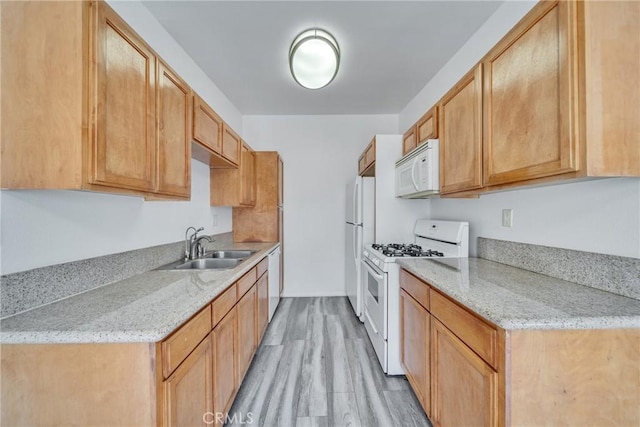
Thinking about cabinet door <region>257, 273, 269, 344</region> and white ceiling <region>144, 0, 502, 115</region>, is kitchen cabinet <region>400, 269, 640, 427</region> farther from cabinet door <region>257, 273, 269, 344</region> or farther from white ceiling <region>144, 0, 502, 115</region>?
white ceiling <region>144, 0, 502, 115</region>

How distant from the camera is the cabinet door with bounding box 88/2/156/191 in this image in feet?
3.12

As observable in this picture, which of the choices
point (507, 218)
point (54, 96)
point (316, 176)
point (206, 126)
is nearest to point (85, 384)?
point (54, 96)

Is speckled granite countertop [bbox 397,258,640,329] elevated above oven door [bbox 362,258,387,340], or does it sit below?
above

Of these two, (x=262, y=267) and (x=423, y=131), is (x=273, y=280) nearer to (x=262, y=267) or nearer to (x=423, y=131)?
(x=262, y=267)

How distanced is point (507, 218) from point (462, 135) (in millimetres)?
646

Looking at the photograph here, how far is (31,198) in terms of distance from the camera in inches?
40.3

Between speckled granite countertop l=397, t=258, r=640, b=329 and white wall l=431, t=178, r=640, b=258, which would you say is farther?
white wall l=431, t=178, r=640, b=258

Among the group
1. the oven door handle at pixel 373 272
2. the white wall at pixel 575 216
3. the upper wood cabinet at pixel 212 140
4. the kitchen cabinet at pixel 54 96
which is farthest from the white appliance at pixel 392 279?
the kitchen cabinet at pixel 54 96

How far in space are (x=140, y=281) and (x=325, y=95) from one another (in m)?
2.71

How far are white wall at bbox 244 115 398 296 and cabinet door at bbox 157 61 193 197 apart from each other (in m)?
2.12

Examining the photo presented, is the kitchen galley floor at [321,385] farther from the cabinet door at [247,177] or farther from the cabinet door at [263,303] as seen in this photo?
the cabinet door at [247,177]

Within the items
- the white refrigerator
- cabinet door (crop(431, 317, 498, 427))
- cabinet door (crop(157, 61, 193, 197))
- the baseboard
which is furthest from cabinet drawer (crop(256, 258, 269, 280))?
cabinet door (crop(431, 317, 498, 427))

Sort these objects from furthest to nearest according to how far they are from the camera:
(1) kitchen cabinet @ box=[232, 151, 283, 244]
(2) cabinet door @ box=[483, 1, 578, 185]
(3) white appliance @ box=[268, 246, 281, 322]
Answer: (1) kitchen cabinet @ box=[232, 151, 283, 244], (3) white appliance @ box=[268, 246, 281, 322], (2) cabinet door @ box=[483, 1, 578, 185]

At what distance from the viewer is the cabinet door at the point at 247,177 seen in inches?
112
